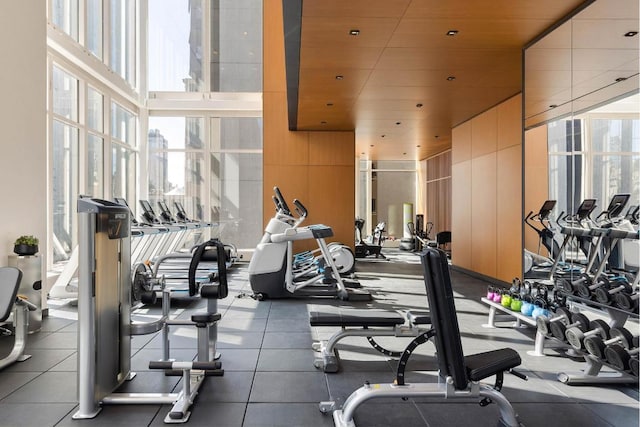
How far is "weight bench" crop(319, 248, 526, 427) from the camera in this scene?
234 cm

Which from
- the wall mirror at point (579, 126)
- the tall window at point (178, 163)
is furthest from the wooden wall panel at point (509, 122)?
the tall window at point (178, 163)

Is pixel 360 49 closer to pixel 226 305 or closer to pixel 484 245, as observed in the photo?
pixel 226 305

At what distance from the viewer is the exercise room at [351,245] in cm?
284

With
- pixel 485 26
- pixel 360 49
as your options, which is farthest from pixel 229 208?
pixel 485 26

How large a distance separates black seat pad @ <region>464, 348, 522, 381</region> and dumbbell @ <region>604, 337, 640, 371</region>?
3.08ft

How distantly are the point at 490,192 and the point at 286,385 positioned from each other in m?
5.70

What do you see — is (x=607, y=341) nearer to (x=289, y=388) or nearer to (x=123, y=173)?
(x=289, y=388)

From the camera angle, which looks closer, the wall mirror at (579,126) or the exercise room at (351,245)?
the exercise room at (351,245)

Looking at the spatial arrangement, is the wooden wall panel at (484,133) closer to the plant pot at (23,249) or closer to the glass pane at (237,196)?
the glass pane at (237,196)

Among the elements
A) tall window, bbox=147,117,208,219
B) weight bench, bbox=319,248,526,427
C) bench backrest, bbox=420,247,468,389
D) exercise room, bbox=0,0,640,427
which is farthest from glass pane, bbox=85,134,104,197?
bench backrest, bbox=420,247,468,389

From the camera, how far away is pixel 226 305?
6.10 metres

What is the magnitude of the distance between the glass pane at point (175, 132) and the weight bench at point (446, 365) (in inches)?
391

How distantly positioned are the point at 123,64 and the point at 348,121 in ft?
18.3

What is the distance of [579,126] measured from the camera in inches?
152
